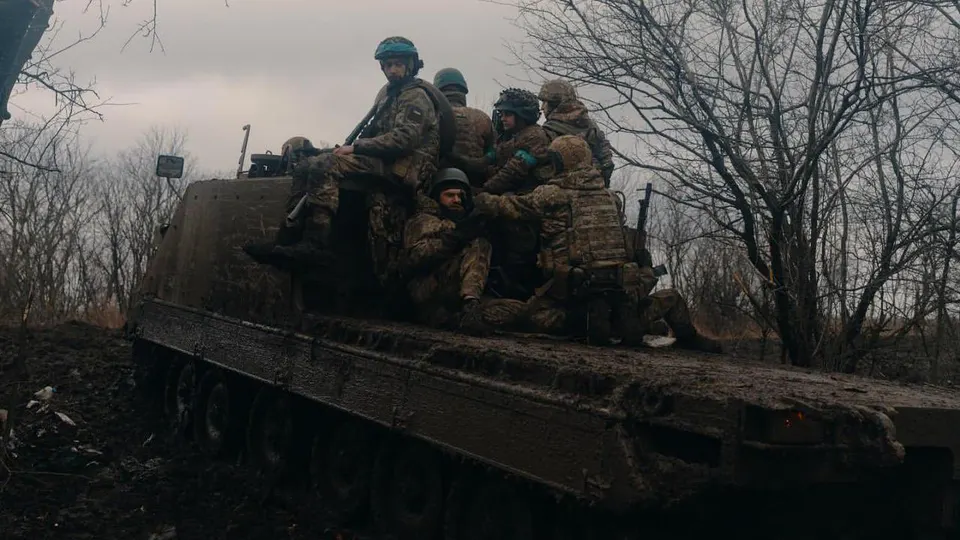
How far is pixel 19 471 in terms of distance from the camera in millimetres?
6848

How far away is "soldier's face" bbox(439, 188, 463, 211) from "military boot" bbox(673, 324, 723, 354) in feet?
5.41

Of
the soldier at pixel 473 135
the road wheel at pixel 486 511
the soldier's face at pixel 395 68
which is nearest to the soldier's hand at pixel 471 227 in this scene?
the soldier at pixel 473 135

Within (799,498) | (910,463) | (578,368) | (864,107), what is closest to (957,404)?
(910,463)

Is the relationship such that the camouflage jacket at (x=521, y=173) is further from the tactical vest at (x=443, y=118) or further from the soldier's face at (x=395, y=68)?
the soldier's face at (x=395, y=68)

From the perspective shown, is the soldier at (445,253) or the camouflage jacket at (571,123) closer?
the soldier at (445,253)

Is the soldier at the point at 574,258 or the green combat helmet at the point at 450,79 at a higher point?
the green combat helmet at the point at 450,79

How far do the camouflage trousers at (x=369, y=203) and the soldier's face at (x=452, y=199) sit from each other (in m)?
0.26

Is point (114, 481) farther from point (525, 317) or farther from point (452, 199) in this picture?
point (525, 317)

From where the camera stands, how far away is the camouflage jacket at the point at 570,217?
619cm

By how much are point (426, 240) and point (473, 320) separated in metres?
0.86

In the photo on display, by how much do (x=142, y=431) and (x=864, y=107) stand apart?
22.3 feet

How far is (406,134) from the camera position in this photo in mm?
6992

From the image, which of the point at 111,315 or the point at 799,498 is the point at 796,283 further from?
the point at 111,315

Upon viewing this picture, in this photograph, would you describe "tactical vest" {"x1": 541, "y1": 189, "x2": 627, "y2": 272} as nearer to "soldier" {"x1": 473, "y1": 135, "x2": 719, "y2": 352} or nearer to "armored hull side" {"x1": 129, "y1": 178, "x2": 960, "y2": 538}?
"soldier" {"x1": 473, "y1": 135, "x2": 719, "y2": 352}
